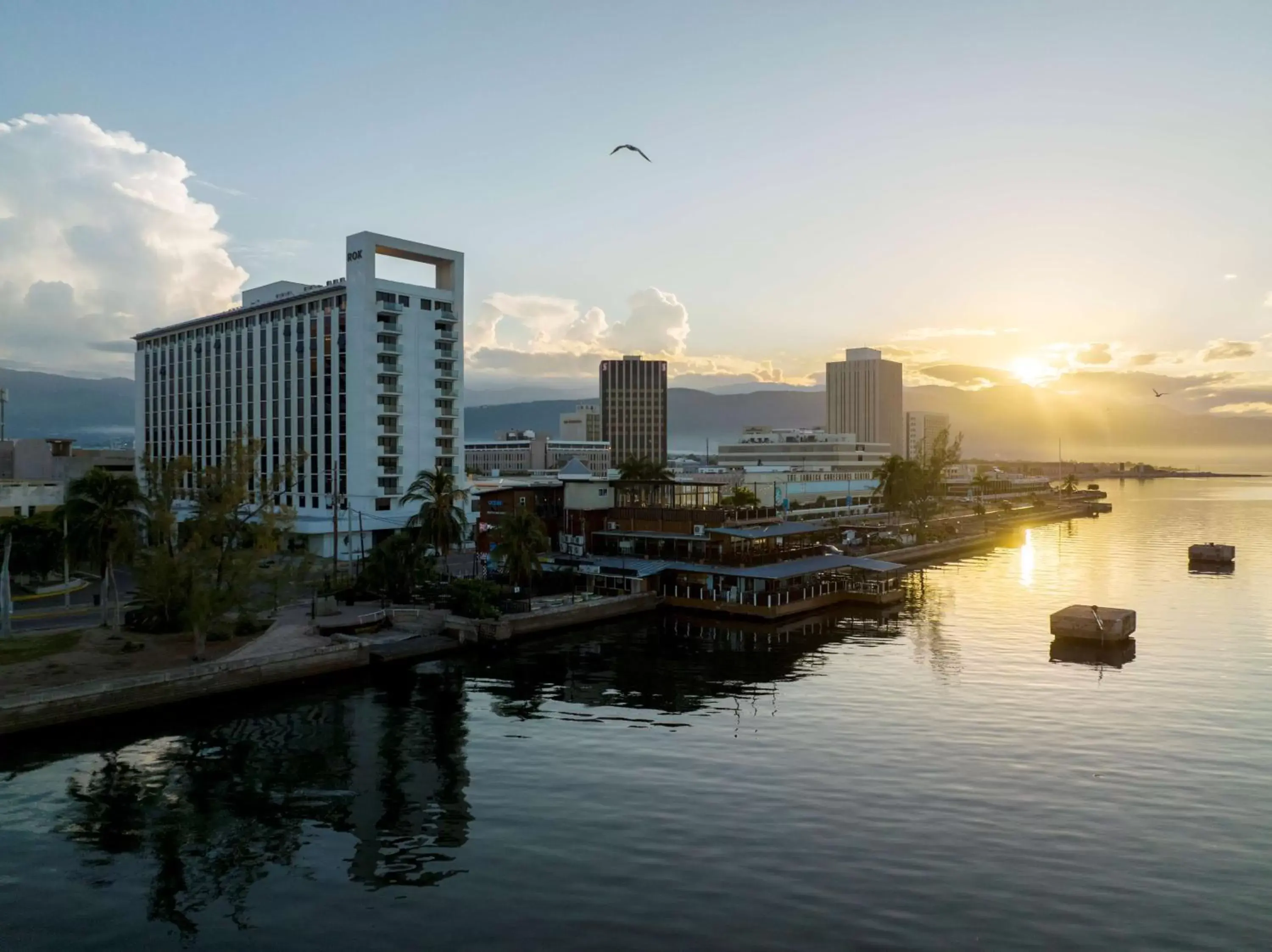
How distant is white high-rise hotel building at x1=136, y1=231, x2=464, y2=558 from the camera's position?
315 feet

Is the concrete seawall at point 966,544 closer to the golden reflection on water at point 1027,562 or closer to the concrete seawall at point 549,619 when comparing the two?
the golden reflection on water at point 1027,562

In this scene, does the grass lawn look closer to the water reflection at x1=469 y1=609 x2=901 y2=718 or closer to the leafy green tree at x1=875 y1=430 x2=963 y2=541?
the water reflection at x1=469 y1=609 x2=901 y2=718

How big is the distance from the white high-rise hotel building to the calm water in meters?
48.1

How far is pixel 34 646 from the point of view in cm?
4744

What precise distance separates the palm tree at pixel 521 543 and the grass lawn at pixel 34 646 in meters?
29.4

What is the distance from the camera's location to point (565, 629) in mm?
→ 66375

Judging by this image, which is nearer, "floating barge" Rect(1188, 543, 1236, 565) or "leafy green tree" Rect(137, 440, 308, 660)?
"leafy green tree" Rect(137, 440, 308, 660)

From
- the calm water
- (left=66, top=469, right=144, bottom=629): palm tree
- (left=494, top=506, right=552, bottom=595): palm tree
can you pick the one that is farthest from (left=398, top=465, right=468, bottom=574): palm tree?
(left=66, top=469, right=144, bottom=629): palm tree

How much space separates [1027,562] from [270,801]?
100 m

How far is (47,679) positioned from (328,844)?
23768 millimetres

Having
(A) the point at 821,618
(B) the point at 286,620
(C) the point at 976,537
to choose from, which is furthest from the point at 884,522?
(B) the point at 286,620

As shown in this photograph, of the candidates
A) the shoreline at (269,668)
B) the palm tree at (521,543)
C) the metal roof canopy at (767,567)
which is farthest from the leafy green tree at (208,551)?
the metal roof canopy at (767,567)

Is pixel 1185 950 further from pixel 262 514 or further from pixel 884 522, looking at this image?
pixel 884 522

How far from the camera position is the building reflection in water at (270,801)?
26.7 m
